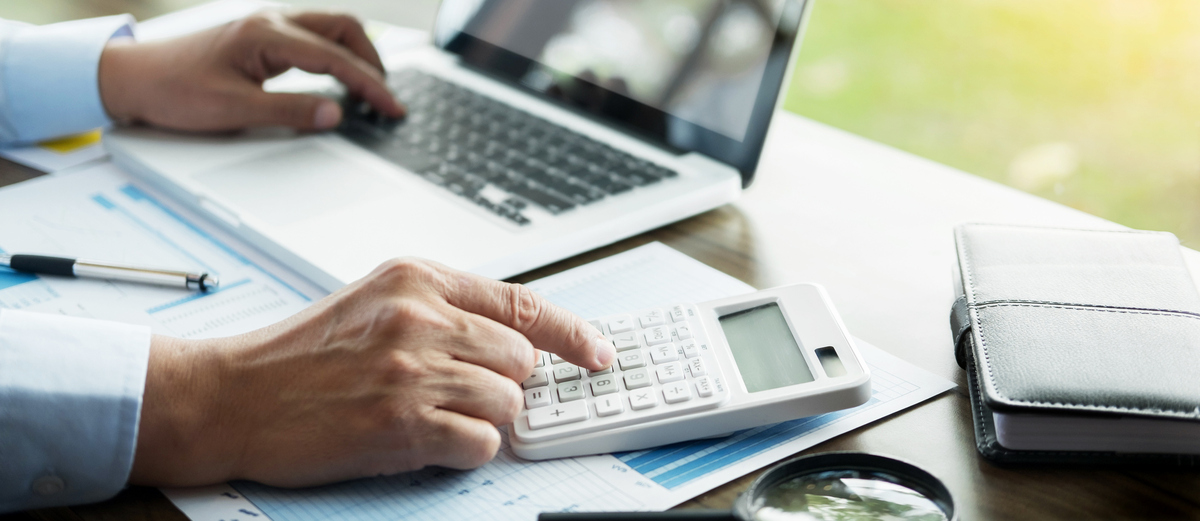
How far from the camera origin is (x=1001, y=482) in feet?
1.81

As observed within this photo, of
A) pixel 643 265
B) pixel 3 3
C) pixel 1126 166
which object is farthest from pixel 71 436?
pixel 1126 166

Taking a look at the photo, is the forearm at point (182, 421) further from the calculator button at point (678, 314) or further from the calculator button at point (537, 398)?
the calculator button at point (678, 314)

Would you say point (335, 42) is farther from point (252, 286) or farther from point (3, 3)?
point (3, 3)

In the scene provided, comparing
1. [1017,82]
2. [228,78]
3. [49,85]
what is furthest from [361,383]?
[1017,82]

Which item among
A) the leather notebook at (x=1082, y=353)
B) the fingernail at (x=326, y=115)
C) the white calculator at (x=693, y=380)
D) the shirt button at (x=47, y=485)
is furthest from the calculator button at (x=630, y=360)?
the fingernail at (x=326, y=115)

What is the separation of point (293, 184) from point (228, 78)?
0.19m

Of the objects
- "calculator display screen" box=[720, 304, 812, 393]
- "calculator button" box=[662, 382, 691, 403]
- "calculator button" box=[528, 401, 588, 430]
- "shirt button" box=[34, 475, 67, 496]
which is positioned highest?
"calculator display screen" box=[720, 304, 812, 393]

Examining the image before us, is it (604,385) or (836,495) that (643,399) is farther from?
(836,495)

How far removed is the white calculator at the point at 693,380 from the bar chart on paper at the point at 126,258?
27cm

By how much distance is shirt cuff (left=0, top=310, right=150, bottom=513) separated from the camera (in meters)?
0.53

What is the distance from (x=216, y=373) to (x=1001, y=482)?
49 cm

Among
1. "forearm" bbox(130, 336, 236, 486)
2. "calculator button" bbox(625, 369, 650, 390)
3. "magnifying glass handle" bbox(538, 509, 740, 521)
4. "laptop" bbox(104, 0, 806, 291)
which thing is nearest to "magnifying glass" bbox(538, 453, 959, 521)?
"magnifying glass handle" bbox(538, 509, 740, 521)

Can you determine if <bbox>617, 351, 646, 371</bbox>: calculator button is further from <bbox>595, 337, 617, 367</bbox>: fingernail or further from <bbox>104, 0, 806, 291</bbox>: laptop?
<bbox>104, 0, 806, 291</bbox>: laptop

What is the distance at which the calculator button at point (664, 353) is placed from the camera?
0.61 metres
